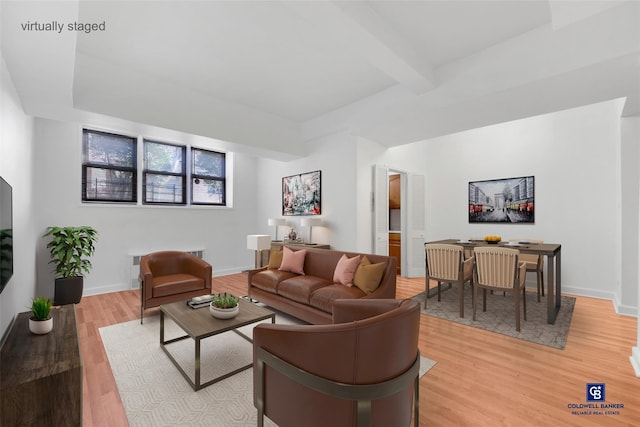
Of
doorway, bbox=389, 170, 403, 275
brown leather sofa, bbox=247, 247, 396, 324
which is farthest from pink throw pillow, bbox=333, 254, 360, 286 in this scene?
doorway, bbox=389, 170, 403, 275

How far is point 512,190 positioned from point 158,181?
6.96m

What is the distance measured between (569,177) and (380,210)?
124 inches

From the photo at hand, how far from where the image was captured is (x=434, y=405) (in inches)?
76.9

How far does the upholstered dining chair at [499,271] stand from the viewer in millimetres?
3240

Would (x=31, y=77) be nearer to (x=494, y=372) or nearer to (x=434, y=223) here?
(x=494, y=372)

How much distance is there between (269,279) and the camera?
3.78 meters

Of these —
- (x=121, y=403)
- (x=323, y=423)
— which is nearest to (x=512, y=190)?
(x=323, y=423)

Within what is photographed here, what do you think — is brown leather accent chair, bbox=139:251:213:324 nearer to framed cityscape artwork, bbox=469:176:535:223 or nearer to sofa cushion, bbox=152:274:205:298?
sofa cushion, bbox=152:274:205:298

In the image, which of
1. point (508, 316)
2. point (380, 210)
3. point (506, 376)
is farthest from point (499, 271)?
point (380, 210)

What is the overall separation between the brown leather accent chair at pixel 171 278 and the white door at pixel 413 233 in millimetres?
4032

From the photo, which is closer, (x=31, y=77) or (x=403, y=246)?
(x=31, y=77)

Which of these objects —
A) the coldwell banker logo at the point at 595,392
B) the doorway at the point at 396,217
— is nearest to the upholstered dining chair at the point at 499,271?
the coldwell banker logo at the point at 595,392

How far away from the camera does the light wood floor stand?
184 cm

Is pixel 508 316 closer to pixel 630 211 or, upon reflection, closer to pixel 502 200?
pixel 630 211
